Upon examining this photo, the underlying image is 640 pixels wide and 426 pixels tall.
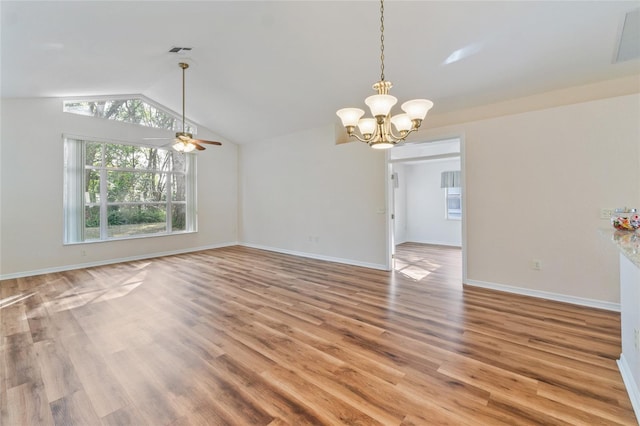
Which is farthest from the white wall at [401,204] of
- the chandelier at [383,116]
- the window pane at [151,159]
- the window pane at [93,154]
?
the window pane at [93,154]

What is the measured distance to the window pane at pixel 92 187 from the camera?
5.46 meters

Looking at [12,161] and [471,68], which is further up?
[471,68]

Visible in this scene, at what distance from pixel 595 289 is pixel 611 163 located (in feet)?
4.96

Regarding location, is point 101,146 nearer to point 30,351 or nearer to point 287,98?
point 287,98

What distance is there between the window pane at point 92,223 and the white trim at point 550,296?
23.5 feet

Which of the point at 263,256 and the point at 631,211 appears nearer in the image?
the point at 631,211

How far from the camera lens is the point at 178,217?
272 inches

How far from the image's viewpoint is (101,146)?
5.64 meters

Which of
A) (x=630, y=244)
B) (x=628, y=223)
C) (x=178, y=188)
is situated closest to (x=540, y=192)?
(x=628, y=223)

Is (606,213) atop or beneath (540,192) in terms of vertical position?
beneath

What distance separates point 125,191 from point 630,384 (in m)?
7.88

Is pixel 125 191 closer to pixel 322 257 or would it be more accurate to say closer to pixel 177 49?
pixel 177 49

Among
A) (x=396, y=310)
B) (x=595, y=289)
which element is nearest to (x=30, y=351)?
(x=396, y=310)

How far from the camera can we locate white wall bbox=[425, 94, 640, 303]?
123 inches
